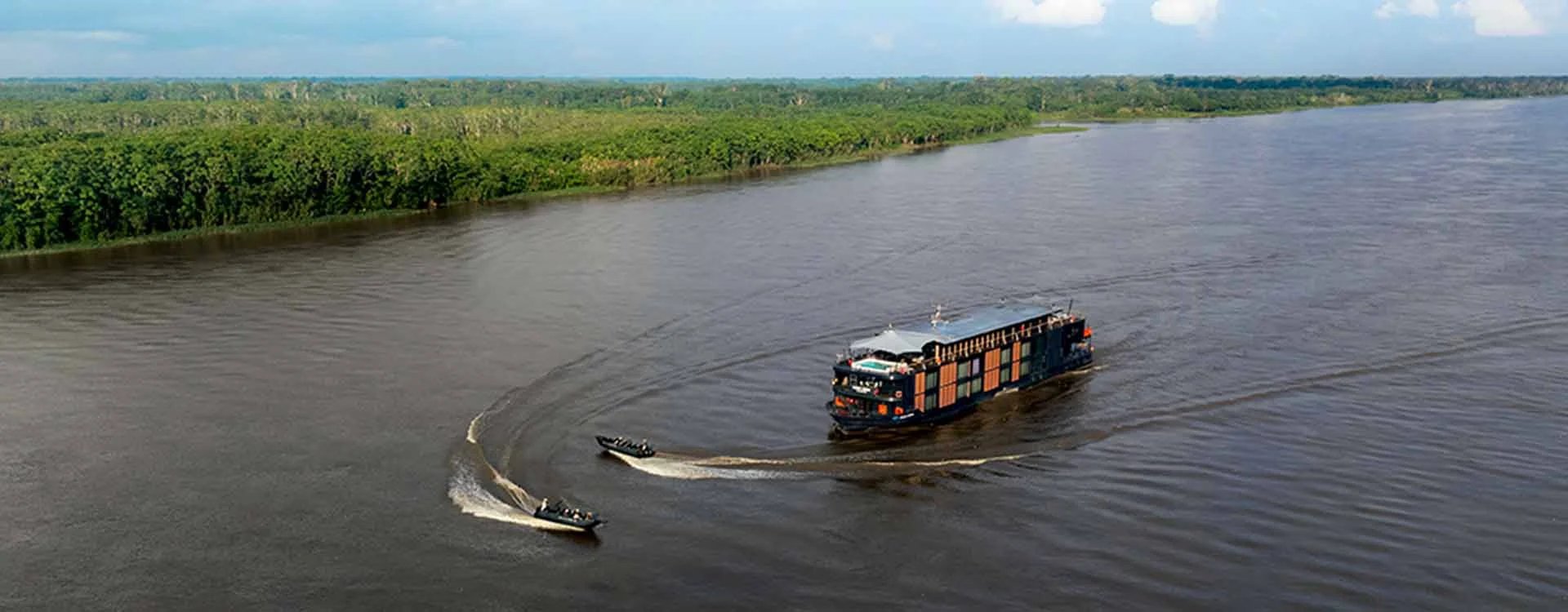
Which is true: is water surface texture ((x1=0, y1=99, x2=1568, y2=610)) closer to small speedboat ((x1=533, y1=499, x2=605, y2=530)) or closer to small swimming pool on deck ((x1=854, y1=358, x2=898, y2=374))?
small speedboat ((x1=533, y1=499, x2=605, y2=530))

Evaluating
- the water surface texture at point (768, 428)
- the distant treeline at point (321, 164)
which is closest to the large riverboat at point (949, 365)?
the water surface texture at point (768, 428)

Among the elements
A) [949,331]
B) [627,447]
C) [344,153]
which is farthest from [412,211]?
Answer: [627,447]

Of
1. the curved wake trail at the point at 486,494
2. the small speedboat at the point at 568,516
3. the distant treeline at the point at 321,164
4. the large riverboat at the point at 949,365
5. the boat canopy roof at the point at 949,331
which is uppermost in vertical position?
the distant treeline at the point at 321,164

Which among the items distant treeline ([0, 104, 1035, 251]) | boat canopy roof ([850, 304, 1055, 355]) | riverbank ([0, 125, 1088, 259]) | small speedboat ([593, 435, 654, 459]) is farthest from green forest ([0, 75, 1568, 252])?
boat canopy roof ([850, 304, 1055, 355])

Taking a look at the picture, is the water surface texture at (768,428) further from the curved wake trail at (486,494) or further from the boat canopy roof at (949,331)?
the boat canopy roof at (949,331)

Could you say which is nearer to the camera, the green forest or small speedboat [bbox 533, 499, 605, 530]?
small speedboat [bbox 533, 499, 605, 530]

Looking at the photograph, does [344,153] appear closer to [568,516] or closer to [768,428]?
[768,428]

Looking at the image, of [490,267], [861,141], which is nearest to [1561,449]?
[490,267]

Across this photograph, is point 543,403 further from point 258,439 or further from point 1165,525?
point 1165,525
